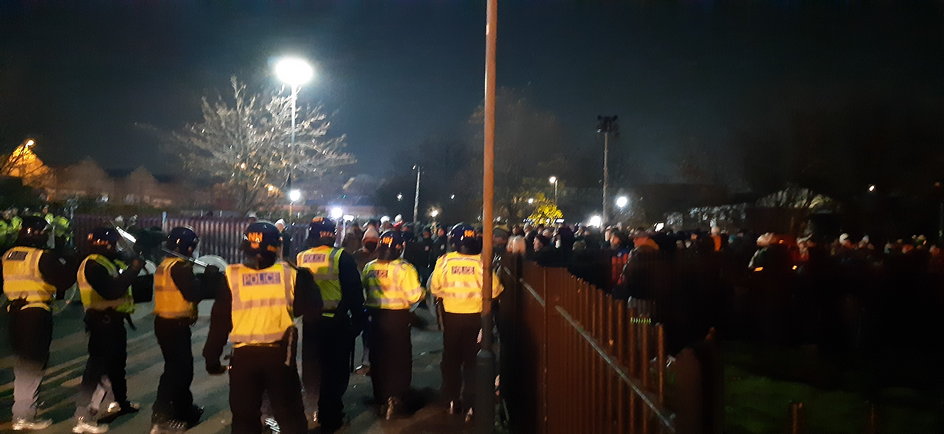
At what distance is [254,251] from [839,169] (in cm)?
2860

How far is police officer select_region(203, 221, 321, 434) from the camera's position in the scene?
490 centimetres

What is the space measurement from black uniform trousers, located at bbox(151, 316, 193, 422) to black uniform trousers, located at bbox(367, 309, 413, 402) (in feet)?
5.92

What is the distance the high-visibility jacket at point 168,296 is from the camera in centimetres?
A: 607

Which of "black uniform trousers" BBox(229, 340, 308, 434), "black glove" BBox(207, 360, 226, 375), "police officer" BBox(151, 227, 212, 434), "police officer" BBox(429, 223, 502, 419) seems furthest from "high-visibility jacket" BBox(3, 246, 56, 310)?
"police officer" BBox(429, 223, 502, 419)

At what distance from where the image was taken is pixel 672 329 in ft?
24.8

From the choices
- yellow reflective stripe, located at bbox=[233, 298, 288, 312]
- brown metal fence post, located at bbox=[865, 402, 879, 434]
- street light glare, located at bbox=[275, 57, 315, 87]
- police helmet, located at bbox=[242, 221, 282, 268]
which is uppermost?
street light glare, located at bbox=[275, 57, 315, 87]

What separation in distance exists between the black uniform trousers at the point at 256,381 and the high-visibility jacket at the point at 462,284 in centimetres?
206

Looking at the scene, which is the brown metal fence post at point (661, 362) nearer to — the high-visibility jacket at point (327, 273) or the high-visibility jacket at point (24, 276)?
the high-visibility jacket at point (327, 273)

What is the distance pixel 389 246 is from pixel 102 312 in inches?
107

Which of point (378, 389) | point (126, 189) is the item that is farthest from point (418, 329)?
point (126, 189)

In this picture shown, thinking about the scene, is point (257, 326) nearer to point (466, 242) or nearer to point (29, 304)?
point (466, 242)

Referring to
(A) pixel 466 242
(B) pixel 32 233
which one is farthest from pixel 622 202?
(B) pixel 32 233

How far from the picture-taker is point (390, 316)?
7.03m

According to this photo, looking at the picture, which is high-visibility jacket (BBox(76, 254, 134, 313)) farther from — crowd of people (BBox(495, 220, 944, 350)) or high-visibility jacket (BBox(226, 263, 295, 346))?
crowd of people (BBox(495, 220, 944, 350))
